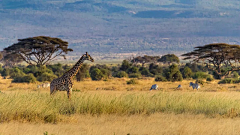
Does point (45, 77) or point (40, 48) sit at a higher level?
point (40, 48)

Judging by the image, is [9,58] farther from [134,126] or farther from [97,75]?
[134,126]

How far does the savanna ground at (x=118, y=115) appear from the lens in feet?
30.6

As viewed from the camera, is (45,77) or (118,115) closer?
(118,115)

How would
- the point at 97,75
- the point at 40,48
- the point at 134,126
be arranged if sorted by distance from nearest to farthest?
the point at 134,126, the point at 97,75, the point at 40,48

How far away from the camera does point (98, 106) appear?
11914 millimetres

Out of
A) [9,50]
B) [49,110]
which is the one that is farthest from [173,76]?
[49,110]

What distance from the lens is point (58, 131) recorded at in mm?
9102

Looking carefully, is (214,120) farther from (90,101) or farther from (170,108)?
(90,101)

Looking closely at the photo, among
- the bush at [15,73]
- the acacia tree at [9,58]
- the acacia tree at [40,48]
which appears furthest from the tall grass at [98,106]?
the acacia tree at [9,58]

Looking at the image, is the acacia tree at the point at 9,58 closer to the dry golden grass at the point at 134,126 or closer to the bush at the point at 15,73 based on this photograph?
the bush at the point at 15,73

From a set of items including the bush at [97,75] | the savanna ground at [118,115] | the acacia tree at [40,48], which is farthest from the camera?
the acacia tree at [40,48]

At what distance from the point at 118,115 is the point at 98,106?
2.15 feet

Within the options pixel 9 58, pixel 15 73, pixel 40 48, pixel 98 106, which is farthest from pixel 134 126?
pixel 9 58

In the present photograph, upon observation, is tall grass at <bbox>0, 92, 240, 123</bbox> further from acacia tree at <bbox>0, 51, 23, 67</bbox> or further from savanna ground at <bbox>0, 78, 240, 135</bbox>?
acacia tree at <bbox>0, 51, 23, 67</bbox>
